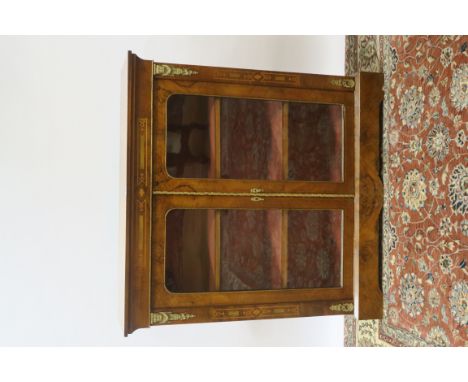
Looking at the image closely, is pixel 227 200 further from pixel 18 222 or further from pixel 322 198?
pixel 18 222

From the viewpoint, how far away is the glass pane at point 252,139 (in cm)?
208

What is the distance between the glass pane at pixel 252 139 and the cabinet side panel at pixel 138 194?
101 millimetres

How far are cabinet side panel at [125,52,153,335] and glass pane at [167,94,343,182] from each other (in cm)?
10

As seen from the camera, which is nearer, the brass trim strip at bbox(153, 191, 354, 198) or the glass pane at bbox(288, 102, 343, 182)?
the brass trim strip at bbox(153, 191, 354, 198)

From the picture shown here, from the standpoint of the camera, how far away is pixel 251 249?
2139 millimetres

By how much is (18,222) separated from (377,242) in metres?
1.85

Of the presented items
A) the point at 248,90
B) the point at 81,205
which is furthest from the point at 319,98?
the point at 81,205

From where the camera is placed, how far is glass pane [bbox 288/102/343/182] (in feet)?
7.18

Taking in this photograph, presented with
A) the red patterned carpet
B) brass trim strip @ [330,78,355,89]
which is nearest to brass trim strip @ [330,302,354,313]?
the red patterned carpet

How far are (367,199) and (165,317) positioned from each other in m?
0.97

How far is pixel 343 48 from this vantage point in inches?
108

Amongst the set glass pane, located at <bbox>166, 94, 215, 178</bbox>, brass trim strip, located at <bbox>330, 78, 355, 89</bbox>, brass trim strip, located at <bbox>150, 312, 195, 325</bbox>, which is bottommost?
brass trim strip, located at <bbox>150, 312, 195, 325</bbox>

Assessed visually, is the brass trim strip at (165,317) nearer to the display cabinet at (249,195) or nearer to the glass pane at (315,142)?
the display cabinet at (249,195)

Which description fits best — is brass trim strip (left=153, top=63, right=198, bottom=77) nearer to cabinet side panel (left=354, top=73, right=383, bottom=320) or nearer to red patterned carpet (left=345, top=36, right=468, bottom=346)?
cabinet side panel (left=354, top=73, right=383, bottom=320)
